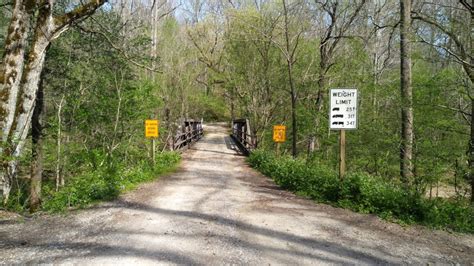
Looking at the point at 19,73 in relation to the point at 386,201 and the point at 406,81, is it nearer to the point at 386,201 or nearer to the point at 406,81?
the point at 386,201

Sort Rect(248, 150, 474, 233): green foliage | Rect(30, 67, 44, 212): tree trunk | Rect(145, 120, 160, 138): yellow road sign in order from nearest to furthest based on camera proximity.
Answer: Rect(248, 150, 474, 233): green foliage
Rect(30, 67, 44, 212): tree trunk
Rect(145, 120, 160, 138): yellow road sign

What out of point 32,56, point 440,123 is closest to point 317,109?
point 440,123

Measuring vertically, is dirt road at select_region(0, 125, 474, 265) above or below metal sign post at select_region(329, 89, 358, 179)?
below

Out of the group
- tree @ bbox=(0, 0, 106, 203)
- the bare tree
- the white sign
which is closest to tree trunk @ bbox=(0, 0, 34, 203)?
tree @ bbox=(0, 0, 106, 203)

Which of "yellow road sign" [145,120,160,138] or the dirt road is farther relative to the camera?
"yellow road sign" [145,120,160,138]

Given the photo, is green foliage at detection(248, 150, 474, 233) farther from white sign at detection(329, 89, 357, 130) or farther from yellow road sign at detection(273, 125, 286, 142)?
yellow road sign at detection(273, 125, 286, 142)

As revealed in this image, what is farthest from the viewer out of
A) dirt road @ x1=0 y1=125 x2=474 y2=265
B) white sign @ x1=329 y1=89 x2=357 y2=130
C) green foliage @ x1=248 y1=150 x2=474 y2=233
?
white sign @ x1=329 y1=89 x2=357 y2=130

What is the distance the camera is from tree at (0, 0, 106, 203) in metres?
5.41

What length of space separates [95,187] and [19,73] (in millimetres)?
2700

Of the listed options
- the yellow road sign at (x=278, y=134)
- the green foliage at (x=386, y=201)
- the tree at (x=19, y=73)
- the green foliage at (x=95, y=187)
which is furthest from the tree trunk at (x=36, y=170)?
the yellow road sign at (x=278, y=134)

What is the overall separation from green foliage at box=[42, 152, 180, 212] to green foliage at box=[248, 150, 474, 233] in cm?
416

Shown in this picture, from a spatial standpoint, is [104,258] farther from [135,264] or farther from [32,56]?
[32,56]

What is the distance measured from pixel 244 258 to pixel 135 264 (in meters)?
1.22

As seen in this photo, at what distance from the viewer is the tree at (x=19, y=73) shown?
541 centimetres
